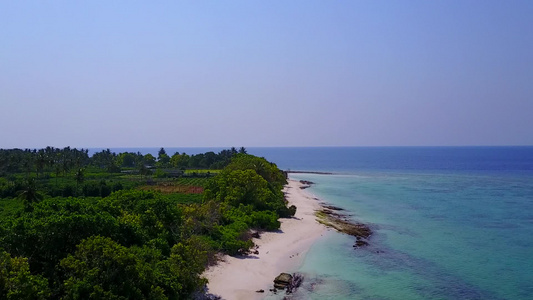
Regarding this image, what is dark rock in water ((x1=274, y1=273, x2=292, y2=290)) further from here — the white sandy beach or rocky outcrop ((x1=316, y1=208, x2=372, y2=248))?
rocky outcrop ((x1=316, y1=208, x2=372, y2=248))

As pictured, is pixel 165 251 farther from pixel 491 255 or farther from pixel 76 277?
pixel 491 255

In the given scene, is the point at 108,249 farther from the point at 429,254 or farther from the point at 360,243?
the point at 429,254

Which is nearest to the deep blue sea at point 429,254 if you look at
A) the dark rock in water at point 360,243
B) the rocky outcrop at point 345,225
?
the dark rock in water at point 360,243

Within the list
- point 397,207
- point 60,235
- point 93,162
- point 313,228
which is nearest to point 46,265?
point 60,235

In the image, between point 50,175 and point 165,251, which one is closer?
point 165,251

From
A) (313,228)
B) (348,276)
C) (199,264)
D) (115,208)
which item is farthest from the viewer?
(313,228)

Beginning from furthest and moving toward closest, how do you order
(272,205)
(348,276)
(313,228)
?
(272,205) → (313,228) → (348,276)

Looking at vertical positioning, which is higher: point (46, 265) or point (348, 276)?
point (46, 265)
